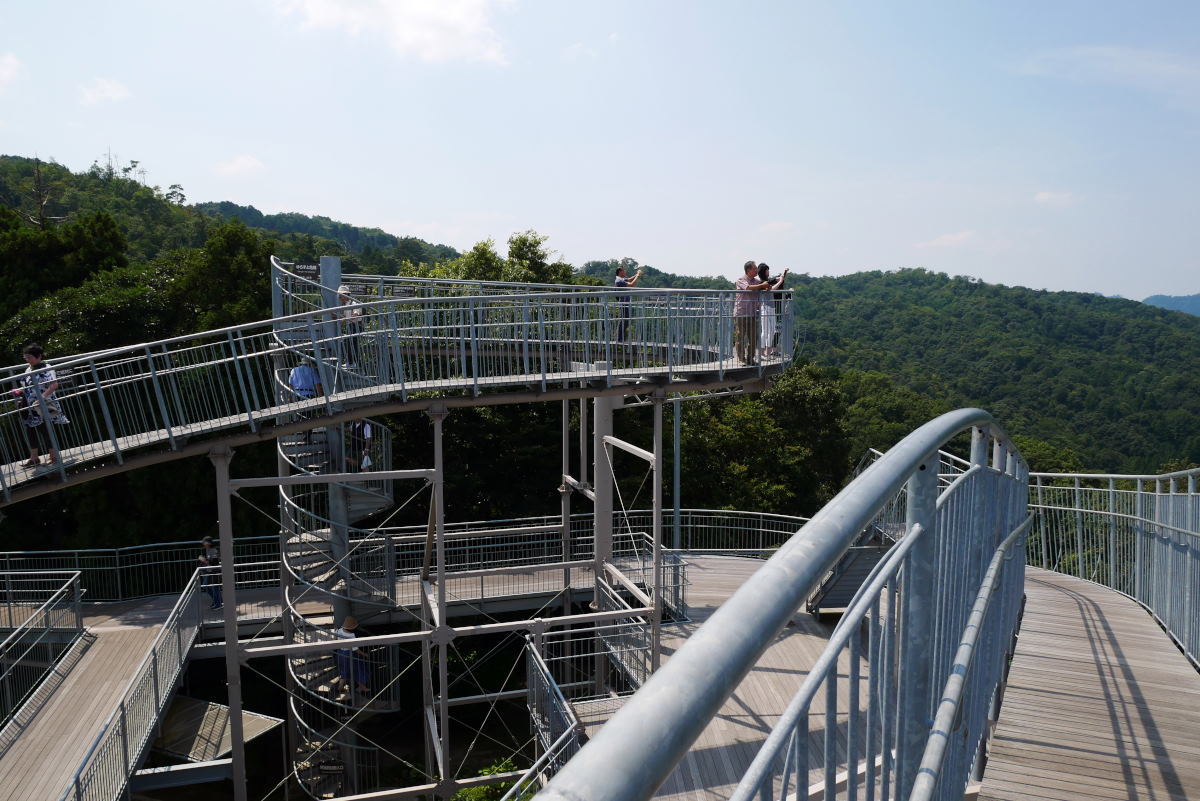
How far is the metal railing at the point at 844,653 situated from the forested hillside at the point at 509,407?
14.1 m

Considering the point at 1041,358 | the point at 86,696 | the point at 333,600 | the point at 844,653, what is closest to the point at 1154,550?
the point at 844,653

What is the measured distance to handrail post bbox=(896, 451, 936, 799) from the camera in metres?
2.08

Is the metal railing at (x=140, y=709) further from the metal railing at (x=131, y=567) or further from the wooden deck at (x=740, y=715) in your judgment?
the wooden deck at (x=740, y=715)

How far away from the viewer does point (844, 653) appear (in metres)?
1.70

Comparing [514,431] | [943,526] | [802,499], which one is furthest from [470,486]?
[943,526]

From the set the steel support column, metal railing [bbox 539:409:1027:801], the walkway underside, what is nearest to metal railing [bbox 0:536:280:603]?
the walkway underside

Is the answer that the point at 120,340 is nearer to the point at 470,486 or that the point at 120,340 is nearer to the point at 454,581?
the point at 470,486

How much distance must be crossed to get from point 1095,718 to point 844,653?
381 centimetres

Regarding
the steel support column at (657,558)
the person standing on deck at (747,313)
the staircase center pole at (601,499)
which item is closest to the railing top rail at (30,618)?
the staircase center pole at (601,499)

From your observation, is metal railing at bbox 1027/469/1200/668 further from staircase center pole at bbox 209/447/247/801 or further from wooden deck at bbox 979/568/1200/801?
staircase center pole at bbox 209/447/247/801

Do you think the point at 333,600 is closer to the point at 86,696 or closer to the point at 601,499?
the point at 86,696

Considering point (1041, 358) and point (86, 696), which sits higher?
point (1041, 358)

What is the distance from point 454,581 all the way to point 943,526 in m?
16.8

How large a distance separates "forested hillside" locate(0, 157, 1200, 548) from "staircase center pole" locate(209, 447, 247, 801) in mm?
3836
